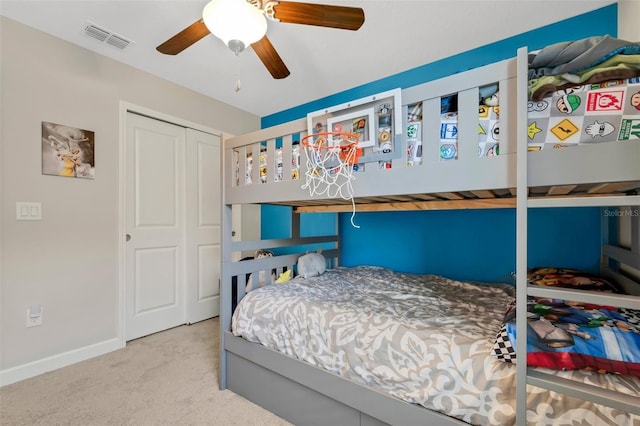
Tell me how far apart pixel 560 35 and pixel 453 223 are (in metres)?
1.50

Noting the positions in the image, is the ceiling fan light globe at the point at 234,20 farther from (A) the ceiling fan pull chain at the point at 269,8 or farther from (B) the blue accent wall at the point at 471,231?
(B) the blue accent wall at the point at 471,231

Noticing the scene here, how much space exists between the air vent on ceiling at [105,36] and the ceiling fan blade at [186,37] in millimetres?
744

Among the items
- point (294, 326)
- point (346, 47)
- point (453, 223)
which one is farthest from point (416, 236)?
point (346, 47)

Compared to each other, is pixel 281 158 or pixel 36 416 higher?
pixel 281 158

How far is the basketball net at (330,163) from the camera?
1319mm

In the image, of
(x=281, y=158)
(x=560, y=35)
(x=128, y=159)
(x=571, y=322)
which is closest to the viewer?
(x=571, y=322)

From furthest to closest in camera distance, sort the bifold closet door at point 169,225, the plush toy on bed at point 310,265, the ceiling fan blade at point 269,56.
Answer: the bifold closet door at point 169,225, the plush toy on bed at point 310,265, the ceiling fan blade at point 269,56

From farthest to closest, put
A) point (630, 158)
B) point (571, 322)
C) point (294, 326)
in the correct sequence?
point (294, 326)
point (571, 322)
point (630, 158)

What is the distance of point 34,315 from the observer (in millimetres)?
1953

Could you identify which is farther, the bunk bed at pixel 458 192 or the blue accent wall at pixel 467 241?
the blue accent wall at pixel 467 241

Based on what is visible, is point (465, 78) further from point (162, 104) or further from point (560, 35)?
point (162, 104)

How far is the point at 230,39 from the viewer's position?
1357 millimetres

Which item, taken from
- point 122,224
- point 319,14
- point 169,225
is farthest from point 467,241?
point 122,224

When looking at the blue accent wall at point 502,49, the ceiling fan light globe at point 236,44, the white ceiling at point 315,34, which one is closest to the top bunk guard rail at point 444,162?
the ceiling fan light globe at point 236,44
